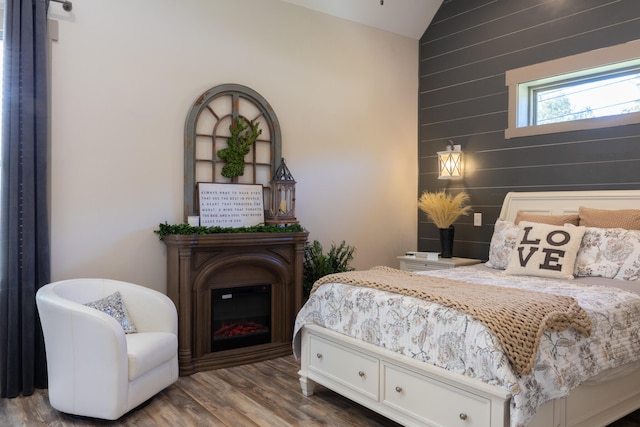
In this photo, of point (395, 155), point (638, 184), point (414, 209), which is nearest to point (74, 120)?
point (395, 155)

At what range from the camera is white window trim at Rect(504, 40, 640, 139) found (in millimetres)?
3752

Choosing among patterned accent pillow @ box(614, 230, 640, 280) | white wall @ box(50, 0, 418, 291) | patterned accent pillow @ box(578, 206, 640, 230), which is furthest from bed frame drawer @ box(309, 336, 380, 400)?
patterned accent pillow @ box(578, 206, 640, 230)

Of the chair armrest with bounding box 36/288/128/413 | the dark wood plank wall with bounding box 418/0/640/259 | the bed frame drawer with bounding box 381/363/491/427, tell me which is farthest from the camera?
the dark wood plank wall with bounding box 418/0/640/259

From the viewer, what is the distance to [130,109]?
3730 mm

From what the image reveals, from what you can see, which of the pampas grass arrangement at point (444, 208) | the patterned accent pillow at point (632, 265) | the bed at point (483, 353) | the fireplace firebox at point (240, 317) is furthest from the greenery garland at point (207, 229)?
the patterned accent pillow at point (632, 265)

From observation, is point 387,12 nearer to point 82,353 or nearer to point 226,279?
point 226,279

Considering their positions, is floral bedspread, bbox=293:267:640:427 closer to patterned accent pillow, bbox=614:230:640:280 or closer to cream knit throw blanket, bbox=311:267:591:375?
cream knit throw blanket, bbox=311:267:591:375

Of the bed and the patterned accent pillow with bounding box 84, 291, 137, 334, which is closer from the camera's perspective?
the bed

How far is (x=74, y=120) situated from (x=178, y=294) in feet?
4.59

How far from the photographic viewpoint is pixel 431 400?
2418 mm

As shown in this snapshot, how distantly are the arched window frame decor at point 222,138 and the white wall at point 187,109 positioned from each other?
0.09 m

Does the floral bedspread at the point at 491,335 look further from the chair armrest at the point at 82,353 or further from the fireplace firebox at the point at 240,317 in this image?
the chair armrest at the point at 82,353

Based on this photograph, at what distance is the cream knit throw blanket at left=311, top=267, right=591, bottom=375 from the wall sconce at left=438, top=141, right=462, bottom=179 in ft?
6.94

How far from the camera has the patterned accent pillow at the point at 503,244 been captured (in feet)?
12.6
